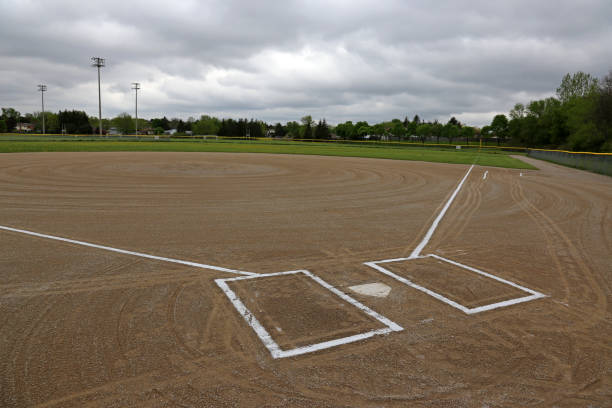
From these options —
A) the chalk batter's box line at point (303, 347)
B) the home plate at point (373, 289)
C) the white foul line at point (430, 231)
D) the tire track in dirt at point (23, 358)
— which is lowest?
the tire track in dirt at point (23, 358)

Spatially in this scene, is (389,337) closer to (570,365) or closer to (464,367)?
(464,367)

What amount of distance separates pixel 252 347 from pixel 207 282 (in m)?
2.06

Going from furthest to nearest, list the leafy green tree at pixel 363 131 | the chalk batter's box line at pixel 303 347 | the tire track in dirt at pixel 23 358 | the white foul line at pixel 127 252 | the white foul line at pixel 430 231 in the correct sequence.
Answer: the leafy green tree at pixel 363 131 < the white foul line at pixel 430 231 < the white foul line at pixel 127 252 < the chalk batter's box line at pixel 303 347 < the tire track in dirt at pixel 23 358

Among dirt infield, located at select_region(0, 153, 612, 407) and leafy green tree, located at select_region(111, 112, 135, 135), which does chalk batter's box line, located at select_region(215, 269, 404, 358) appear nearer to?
dirt infield, located at select_region(0, 153, 612, 407)

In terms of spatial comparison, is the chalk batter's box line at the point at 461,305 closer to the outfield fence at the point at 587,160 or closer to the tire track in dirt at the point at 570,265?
the tire track in dirt at the point at 570,265

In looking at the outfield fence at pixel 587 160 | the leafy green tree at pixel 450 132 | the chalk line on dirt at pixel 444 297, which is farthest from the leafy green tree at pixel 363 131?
the chalk line on dirt at pixel 444 297

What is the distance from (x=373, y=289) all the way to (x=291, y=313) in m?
1.51

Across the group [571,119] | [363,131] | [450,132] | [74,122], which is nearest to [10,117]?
[74,122]

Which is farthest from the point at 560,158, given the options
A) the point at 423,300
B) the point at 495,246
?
the point at 423,300

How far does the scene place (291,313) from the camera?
5.09 m

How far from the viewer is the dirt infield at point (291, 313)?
3600mm

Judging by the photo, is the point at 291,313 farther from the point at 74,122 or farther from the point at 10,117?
the point at 10,117

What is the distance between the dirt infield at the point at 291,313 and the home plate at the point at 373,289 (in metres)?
0.12

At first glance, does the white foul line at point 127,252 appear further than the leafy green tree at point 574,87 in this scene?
No
